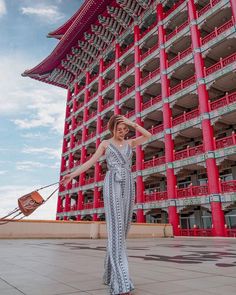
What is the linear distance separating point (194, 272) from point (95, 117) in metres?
31.4

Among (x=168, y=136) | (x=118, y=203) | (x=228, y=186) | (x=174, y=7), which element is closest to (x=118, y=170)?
(x=118, y=203)

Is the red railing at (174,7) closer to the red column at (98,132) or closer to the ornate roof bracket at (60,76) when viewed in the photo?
the red column at (98,132)

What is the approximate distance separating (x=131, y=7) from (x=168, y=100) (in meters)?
13.0

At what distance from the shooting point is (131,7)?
2934cm

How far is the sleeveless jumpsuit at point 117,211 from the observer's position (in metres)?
2.48

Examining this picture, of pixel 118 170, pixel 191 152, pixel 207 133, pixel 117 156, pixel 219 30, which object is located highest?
pixel 219 30

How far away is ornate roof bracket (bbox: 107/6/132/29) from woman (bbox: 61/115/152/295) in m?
31.3

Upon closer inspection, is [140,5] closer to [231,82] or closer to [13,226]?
[231,82]

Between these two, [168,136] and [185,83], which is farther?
[185,83]

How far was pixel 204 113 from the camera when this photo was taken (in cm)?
1953

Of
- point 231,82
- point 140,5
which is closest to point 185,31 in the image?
point 231,82

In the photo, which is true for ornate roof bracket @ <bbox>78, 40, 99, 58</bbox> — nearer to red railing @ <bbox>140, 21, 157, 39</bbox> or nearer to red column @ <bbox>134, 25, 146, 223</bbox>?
red column @ <bbox>134, 25, 146, 223</bbox>

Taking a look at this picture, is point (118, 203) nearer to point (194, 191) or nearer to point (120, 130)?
point (120, 130)

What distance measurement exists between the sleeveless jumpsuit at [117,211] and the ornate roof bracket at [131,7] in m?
30.1
